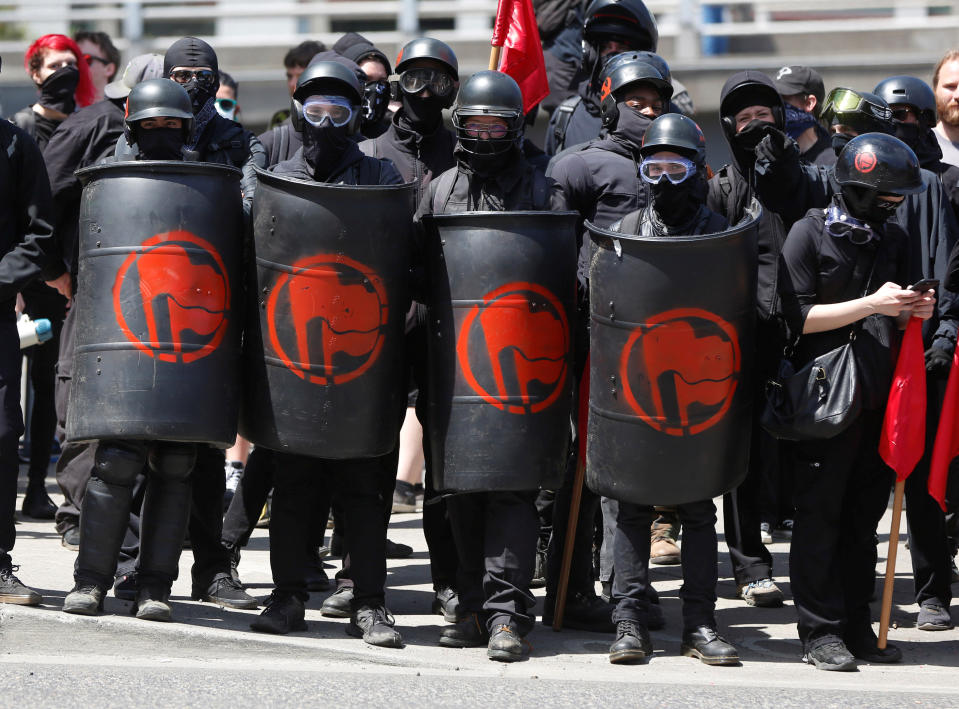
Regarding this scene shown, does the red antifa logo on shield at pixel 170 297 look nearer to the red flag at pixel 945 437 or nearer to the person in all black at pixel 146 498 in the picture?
the person in all black at pixel 146 498

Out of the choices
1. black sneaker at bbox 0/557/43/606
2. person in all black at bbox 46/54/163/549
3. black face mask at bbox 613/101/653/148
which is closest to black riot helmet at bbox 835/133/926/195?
black face mask at bbox 613/101/653/148

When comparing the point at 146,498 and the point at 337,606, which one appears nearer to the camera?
the point at 146,498

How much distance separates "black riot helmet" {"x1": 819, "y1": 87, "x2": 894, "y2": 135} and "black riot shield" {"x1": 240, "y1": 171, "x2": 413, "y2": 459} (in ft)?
7.12

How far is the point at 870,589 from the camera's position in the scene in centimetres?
614

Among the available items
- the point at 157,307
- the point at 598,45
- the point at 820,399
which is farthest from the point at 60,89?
the point at 820,399

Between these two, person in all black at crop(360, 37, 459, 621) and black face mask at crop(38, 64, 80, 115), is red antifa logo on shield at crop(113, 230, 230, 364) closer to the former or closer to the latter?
person in all black at crop(360, 37, 459, 621)

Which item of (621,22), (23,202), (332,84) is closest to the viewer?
(332,84)

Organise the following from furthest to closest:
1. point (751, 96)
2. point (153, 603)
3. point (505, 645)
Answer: point (751, 96) < point (153, 603) < point (505, 645)

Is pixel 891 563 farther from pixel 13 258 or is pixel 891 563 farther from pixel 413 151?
pixel 13 258

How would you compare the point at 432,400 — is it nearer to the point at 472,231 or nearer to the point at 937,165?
the point at 472,231

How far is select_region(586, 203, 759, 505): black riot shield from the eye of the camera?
5.68 metres

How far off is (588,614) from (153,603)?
1710mm

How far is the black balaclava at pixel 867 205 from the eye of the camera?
5.91m

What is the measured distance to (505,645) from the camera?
19.2 ft
